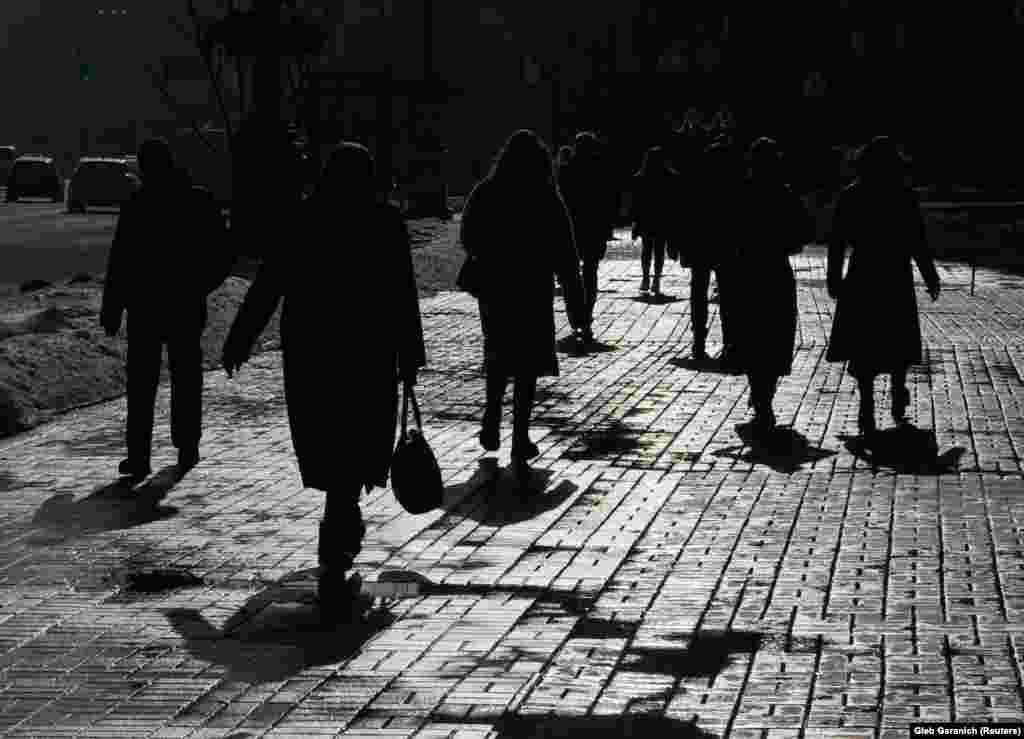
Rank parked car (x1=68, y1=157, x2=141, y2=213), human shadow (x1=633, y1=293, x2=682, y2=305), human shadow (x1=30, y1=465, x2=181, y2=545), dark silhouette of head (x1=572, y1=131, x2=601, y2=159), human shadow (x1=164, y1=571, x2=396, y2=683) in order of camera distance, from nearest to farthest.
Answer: human shadow (x1=164, y1=571, x2=396, y2=683), human shadow (x1=30, y1=465, x2=181, y2=545), dark silhouette of head (x1=572, y1=131, x2=601, y2=159), human shadow (x1=633, y1=293, x2=682, y2=305), parked car (x1=68, y1=157, x2=141, y2=213)

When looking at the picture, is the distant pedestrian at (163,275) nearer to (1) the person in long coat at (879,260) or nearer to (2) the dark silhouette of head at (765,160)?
(2) the dark silhouette of head at (765,160)

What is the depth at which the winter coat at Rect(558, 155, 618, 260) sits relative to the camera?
19297 mm

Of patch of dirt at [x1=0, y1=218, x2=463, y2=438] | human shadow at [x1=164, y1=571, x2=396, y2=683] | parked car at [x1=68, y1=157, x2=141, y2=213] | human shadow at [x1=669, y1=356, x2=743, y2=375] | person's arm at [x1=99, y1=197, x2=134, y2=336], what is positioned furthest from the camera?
parked car at [x1=68, y1=157, x2=141, y2=213]

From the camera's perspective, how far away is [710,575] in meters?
7.93

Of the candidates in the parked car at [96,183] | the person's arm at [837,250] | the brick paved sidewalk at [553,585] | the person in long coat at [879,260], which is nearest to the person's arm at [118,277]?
the brick paved sidewalk at [553,585]

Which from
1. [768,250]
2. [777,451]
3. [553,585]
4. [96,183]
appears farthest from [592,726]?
[96,183]

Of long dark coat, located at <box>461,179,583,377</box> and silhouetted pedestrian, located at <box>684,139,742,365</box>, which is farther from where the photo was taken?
silhouetted pedestrian, located at <box>684,139,742,365</box>

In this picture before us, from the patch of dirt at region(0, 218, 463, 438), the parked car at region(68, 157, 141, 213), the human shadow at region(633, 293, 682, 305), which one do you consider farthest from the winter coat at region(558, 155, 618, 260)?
the parked car at region(68, 157, 141, 213)

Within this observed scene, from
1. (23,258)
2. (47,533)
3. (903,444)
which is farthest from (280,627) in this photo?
(23,258)

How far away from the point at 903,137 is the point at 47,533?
46815mm

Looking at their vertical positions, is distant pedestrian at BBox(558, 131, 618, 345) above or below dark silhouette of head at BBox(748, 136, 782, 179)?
below

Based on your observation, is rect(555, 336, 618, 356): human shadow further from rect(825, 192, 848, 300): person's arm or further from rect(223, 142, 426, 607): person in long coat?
rect(223, 142, 426, 607): person in long coat

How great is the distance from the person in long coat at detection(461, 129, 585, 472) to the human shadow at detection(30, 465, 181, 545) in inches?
73.5

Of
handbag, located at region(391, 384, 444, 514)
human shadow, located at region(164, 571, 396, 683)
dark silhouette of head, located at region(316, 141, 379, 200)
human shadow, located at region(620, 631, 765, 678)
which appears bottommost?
human shadow, located at region(164, 571, 396, 683)
